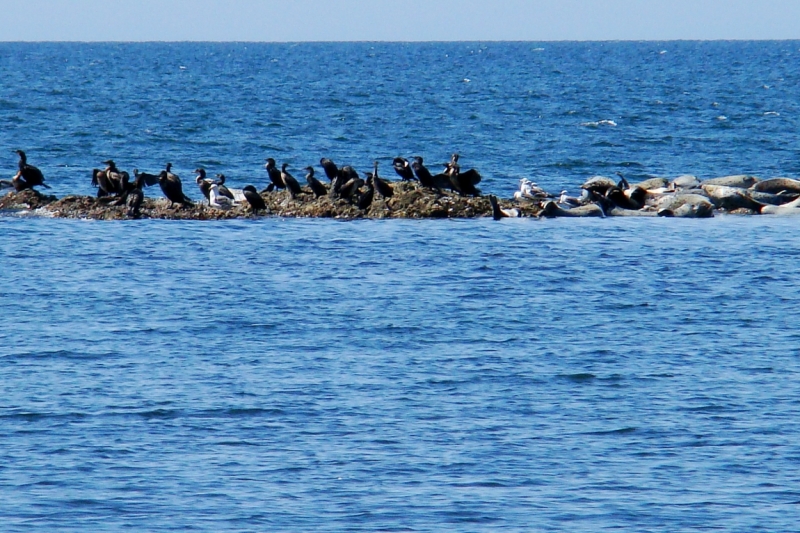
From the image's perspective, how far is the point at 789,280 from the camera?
71.1ft

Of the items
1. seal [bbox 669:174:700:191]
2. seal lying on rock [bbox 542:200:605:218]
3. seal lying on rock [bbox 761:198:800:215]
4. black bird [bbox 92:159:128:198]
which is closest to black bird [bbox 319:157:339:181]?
black bird [bbox 92:159:128:198]

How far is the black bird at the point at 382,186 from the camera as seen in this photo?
91.1 feet

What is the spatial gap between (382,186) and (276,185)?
2.80 m

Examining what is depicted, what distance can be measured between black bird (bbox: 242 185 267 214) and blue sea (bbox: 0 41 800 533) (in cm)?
66

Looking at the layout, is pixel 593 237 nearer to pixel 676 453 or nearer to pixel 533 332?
pixel 533 332

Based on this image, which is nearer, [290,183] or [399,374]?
[399,374]

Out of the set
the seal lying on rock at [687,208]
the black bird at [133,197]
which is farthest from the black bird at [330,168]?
the seal lying on rock at [687,208]

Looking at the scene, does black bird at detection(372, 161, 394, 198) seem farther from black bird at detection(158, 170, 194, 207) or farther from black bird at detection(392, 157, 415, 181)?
black bird at detection(158, 170, 194, 207)

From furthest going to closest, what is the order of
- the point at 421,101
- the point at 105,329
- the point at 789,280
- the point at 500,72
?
1. the point at 500,72
2. the point at 421,101
3. the point at 789,280
4. the point at 105,329

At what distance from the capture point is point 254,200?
91.2 ft

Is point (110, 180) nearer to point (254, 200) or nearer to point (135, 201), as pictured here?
point (135, 201)

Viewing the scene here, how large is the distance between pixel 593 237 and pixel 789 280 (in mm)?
5128

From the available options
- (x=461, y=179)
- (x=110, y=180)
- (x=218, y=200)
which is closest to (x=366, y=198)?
(x=461, y=179)

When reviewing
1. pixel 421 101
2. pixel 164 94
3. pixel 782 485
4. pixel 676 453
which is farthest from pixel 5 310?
pixel 164 94
